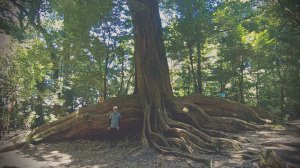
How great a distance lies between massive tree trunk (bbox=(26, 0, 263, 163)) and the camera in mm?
11625

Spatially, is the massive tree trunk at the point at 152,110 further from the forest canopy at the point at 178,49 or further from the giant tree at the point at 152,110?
the forest canopy at the point at 178,49

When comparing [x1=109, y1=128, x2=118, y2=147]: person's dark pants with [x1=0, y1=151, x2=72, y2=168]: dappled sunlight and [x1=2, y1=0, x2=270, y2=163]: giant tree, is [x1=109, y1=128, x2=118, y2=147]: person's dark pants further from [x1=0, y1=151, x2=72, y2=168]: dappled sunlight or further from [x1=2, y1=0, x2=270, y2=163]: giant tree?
[x1=0, y1=151, x2=72, y2=168]: dappled sunlight

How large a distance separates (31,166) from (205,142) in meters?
5.80

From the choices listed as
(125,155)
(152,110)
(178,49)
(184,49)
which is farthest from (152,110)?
(184,49)

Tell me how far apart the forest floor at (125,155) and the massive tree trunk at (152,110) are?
64 cm

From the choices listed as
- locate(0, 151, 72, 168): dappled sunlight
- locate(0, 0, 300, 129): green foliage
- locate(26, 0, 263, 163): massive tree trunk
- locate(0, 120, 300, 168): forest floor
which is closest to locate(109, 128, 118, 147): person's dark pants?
locate(0, 120, 300, 168): forest floor

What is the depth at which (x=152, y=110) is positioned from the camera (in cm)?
1239

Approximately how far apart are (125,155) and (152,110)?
106 inches

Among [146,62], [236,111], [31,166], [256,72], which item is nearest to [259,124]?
[236,111]

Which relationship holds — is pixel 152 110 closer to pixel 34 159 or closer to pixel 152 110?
pixel 152 110

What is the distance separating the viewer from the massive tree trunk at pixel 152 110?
1162 cm

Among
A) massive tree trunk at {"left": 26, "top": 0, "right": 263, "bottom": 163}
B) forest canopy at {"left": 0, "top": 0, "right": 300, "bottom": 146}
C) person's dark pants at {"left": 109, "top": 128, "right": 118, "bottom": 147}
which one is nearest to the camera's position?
massive tree trunk at {"left": 26, "top": 0, "right": 263, "bottom": 163}

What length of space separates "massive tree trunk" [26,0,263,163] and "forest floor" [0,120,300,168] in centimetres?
64

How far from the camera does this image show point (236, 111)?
1280 centimetres
